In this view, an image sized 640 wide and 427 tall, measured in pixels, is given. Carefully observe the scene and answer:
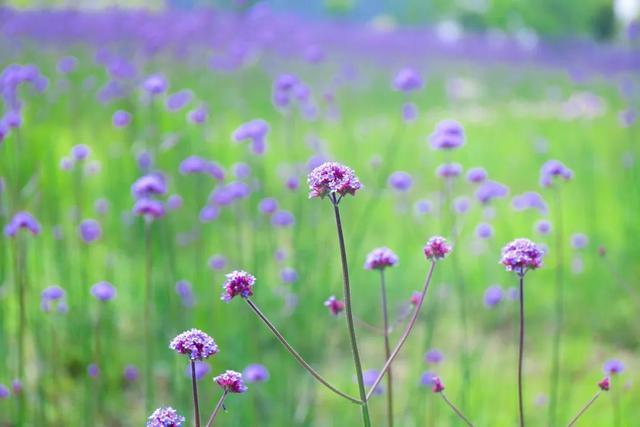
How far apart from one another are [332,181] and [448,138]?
102 cm

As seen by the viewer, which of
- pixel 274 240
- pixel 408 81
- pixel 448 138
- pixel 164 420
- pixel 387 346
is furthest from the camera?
pixel 274 240

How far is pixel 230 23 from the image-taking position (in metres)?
7.61

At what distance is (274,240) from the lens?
9.57 ft

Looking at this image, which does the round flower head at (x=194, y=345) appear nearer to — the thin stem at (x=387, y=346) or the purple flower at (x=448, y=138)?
the thin stem at (x=387, y=346)

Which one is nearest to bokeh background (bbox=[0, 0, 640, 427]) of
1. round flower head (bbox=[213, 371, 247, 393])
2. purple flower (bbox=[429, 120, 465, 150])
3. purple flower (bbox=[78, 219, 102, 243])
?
purple flower (bbox=[78, 219, 102, 243])

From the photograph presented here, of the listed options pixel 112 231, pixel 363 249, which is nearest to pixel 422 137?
pixel 363 249

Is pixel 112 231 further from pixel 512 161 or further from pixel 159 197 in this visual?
pixel 512 161

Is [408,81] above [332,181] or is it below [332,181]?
above

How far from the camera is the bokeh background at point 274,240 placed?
2.27 meters

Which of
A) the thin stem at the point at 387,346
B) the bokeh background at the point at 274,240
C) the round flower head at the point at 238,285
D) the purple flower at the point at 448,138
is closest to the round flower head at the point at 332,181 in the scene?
the round flower head at the point at 238,285

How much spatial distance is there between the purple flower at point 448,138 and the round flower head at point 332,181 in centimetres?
96

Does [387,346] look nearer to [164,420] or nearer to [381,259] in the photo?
[381,259]

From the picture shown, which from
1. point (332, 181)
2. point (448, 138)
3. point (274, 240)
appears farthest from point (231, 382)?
point (274, 240)

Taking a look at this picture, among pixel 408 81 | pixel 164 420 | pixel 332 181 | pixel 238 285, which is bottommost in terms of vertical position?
pixel 164 420
